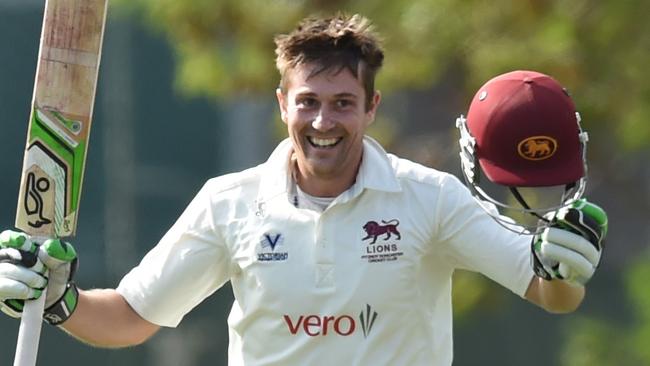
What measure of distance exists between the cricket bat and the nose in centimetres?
66

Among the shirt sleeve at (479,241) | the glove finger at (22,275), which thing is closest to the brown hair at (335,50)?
the shirt sleeve at (479,241)

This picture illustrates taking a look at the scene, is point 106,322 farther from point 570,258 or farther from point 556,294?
point 570,258

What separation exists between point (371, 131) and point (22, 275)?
3.83 metres

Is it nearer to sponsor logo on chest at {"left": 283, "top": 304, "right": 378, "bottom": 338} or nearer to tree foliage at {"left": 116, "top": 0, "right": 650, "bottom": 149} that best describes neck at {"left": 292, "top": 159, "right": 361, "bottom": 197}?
sponsor logo on chest at {"left": 283, "top": 304, "right": 378, "bottom": 338}

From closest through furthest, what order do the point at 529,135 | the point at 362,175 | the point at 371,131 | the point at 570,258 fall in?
the point at 570,258 → the point at 529,135 → the point at 362,175 → the point at 371,131

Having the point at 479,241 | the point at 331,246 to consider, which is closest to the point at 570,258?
the point at 479,241

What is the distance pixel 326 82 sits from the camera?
4.86 meters

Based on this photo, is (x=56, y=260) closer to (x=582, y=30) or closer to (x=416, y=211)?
(x=416, y=211)

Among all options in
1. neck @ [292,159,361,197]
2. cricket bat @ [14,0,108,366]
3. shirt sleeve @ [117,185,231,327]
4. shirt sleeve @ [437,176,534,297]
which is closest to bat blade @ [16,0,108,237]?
cricket bat @ [14,0,108,366]

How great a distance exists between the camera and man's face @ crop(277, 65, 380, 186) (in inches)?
191

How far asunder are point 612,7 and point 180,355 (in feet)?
19.5

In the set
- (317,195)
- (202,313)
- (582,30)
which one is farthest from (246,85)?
(202,313)

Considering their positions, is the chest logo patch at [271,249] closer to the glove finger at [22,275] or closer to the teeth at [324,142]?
the teeth at [324,142]

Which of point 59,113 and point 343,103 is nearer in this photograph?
point 343,103
